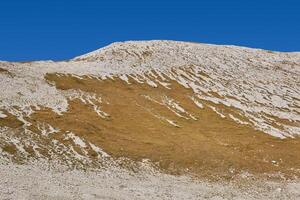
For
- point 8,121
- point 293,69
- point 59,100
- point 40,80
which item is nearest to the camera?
point 8,121

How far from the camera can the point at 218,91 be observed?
7106cm

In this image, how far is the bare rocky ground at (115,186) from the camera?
30.6 metres

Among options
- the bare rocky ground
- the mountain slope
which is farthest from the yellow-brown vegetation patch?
the bare rocky ground

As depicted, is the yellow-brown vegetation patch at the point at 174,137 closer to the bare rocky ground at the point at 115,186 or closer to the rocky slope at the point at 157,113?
the rocky slope at the point at 157,113

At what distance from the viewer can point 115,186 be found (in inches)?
1318

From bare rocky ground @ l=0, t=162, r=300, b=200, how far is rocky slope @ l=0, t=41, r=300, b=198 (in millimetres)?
1585

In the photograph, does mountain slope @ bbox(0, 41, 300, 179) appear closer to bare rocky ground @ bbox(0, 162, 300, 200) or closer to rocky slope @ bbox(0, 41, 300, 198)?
rocky slope @ bbox(0, 41, 300, 198)

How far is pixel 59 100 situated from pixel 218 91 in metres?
27.5

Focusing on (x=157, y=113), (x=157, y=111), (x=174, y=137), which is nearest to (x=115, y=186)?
(x=174, y=137)

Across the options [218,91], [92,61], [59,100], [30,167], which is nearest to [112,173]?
[30,167]

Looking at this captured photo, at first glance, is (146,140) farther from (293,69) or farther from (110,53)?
(293,69)

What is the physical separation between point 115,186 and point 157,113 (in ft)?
74.2

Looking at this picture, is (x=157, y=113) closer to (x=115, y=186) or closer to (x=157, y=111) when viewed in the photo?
(x=157, y=111)

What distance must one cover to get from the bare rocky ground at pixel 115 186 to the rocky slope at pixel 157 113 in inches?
62.4
